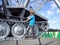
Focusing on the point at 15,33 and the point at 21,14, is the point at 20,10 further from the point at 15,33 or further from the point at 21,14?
the point at 15,33

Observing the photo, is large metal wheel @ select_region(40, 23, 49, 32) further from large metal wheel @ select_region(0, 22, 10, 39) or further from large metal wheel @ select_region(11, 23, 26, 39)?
large metal wheel @ select_region(0, 22, 10, 39)

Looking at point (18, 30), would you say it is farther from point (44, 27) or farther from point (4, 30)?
point (44, 27)

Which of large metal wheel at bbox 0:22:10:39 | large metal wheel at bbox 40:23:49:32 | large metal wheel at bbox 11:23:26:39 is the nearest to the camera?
large metal wheel at bbox 0:22:10:39

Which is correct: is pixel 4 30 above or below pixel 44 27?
below

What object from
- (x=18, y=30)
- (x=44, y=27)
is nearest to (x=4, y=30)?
(x=18, y=30)

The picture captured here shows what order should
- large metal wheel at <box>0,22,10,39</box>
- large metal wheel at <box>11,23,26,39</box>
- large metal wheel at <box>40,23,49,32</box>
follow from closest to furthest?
1. large metal wheel at <box>0,22,10,39</box>
2. large metal wheel at <box>11,23,26,39</box>
3. large metal wheel at <box>40,23,49,32</box>

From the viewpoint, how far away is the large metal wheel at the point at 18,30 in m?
16.9

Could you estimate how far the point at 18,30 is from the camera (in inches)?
671

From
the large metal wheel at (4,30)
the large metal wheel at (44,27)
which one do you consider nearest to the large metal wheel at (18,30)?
the large metal wheel at (4,30)

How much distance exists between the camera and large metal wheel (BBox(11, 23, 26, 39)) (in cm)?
1691

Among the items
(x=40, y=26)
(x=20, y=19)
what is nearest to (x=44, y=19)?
(x=40, y=26)

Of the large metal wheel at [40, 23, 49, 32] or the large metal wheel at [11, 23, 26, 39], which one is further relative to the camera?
the large metal wheel at [40, 23, 49, 32]

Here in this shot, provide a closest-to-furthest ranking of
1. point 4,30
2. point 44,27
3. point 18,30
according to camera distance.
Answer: point 4,30 → point 18,30 → point 44,27

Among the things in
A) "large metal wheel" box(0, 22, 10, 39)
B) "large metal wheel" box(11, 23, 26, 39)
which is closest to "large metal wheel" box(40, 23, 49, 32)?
"large metal wheel" box(11, 23, 26, 39)
